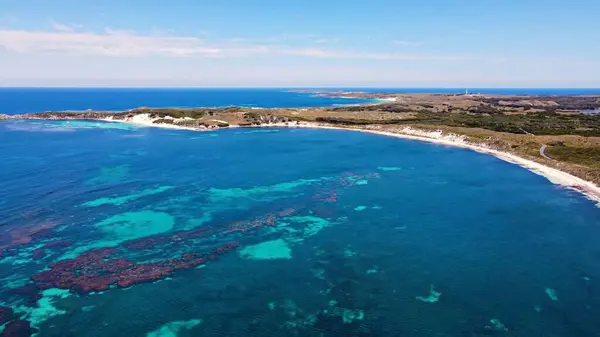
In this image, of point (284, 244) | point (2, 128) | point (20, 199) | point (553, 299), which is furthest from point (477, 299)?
point (2, 128)

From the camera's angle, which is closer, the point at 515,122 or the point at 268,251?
the point at 268,251

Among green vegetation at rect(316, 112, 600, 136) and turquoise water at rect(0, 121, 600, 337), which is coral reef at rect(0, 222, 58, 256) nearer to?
turquoise water at rect(0, 121, 600, 337)

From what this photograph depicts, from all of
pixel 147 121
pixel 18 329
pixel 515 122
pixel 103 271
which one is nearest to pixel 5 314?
pixel 18 329

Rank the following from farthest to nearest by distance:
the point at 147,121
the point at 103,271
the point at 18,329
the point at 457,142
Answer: the point at 147,121, the point at 457,142, the point at 103,271, the point at 18,329

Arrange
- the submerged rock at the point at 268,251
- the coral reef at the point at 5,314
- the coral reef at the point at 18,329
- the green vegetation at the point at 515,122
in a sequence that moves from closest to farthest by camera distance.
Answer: the coral reef at the point at 18,329, the coral reef at the point at 5,314, the submerged rock at the point at 268,251, the green vegetation at the point at 515,122

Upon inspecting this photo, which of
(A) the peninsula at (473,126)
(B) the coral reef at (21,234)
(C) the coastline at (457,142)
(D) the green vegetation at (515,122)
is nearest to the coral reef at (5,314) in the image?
(B) the coral reef at (21,234)

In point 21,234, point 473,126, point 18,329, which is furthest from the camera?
point 473,126

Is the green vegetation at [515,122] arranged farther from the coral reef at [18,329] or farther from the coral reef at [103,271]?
the coral reef at [18,329]

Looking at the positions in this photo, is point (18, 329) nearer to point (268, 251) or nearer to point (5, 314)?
point (5, 314)
